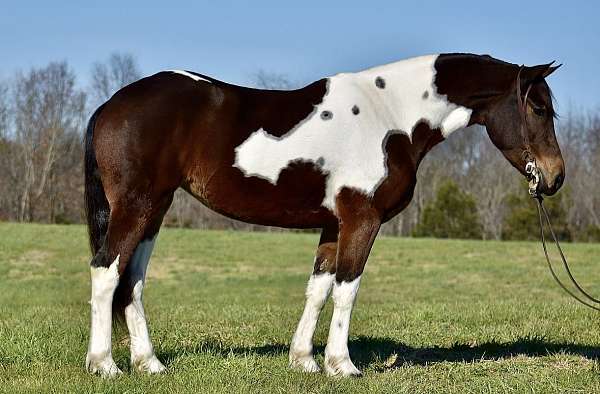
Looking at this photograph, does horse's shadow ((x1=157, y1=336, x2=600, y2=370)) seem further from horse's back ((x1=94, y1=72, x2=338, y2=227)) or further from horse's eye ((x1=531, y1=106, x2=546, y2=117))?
horse's eye ((x1=531, y1=106, x2=546, y2=117))

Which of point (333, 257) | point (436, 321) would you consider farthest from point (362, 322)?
point (333, 257)

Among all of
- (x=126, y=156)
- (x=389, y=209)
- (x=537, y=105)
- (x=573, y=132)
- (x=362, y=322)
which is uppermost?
(x=573, y=132)

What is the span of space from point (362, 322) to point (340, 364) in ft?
11.2

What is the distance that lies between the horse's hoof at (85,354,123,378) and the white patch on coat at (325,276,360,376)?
1.46m

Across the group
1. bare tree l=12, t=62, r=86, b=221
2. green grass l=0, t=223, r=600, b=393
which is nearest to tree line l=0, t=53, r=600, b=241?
bare tree l=12, t=62, r=86, b=221

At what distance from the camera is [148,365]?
4.95 m

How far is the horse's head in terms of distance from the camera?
525 centimetres

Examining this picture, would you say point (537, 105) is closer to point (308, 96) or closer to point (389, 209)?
point (389, 209)

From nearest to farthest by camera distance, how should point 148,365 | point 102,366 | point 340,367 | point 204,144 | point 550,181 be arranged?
point 102,366 < point 204,144 < point 148,365 < point 340,367 < point 550,181

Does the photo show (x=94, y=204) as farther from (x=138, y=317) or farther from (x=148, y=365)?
(x=148, y=365)

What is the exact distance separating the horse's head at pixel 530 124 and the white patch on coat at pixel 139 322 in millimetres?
2758

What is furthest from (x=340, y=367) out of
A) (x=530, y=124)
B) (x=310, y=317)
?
(x=530, y=124)

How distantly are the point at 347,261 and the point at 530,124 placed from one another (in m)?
1.72

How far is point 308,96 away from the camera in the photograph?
511 cm
